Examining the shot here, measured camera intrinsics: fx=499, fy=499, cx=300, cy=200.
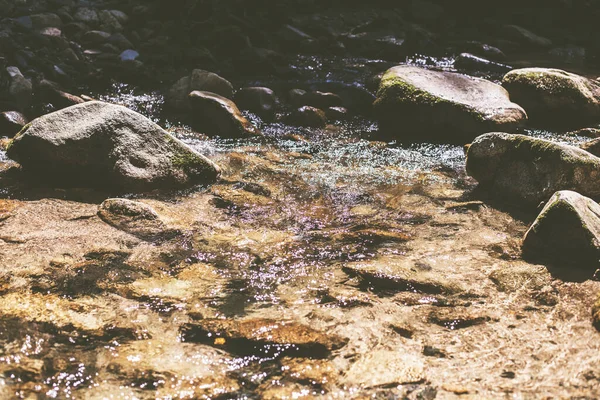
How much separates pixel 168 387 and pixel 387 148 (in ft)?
16.8

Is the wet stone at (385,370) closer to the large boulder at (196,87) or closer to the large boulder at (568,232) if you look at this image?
the large boulder at (568,232)

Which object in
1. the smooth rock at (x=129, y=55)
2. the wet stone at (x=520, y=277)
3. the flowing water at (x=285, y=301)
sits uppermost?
the wet stone at (x=520, y=277)

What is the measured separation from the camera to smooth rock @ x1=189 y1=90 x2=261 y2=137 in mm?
7137

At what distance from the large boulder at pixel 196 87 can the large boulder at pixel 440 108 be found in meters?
2.60

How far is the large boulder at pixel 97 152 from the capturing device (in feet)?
16.0

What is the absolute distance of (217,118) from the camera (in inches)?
285

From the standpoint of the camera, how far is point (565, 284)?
334 cm

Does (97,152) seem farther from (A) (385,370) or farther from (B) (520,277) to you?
(B) (520,277)

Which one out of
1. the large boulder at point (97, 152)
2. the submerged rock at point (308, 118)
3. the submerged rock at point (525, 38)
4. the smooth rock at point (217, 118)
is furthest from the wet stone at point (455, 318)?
the submerged rock at point (525, 38)

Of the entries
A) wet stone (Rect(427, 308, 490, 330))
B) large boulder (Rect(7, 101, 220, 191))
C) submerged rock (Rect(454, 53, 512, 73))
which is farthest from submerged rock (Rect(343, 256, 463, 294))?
submerged rock (Rect(454, 53, 512, 73))

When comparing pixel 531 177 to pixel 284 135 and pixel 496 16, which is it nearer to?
pixel 284 135

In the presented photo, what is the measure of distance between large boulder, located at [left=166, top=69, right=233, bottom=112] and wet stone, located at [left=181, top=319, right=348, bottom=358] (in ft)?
19.4

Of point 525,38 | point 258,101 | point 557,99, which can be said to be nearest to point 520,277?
point 557,99

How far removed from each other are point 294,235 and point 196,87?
5065 millimetres
